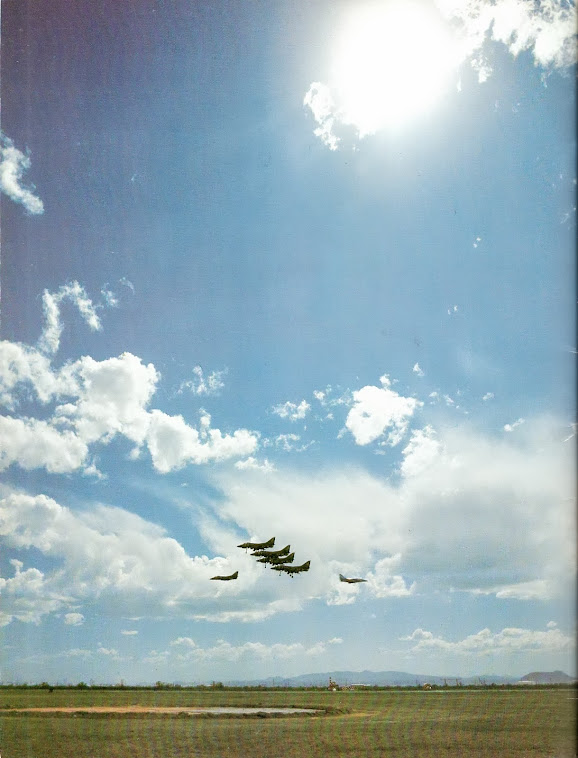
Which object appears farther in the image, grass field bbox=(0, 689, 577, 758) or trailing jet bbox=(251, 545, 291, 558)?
trailing jet bbox=(251, 545, 291, 558)

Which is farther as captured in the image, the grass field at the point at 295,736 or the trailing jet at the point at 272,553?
the trailing jet at the point at 272,553

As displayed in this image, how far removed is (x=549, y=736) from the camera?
45.6ft

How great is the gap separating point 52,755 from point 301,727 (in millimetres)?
6834

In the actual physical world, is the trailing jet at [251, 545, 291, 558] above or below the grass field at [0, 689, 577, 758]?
above

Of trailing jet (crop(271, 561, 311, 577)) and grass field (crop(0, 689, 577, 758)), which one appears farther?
trailing jet (crop(271, 561, 311, 577))

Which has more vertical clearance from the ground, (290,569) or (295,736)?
(290,569)

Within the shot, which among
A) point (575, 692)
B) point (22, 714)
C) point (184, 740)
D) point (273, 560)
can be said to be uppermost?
point (273, 560)

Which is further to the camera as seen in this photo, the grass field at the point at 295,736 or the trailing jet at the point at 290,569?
the trailing jet at the point at 290,569

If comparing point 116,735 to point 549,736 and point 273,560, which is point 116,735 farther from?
point 549,736

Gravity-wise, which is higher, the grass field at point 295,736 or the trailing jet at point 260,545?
the trailing jet at point 260,545

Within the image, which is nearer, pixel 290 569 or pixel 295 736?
pixel 295 736

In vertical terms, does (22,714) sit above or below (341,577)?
below

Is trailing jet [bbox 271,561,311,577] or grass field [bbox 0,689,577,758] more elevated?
trailing jet [bbox 271,561,311,577]

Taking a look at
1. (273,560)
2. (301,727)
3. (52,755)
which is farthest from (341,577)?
(52,755)
